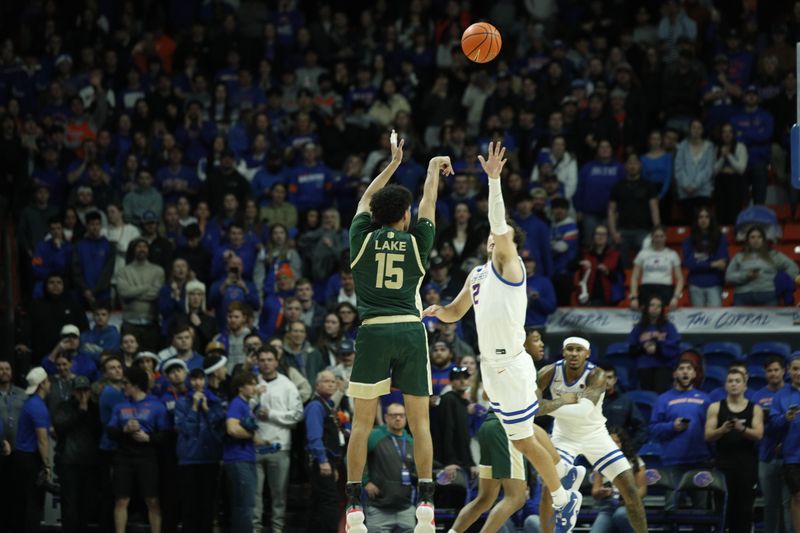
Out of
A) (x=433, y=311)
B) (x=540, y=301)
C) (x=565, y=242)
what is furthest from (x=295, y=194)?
(x=433, y=311)

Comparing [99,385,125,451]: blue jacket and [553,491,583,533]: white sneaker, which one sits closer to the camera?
[553,491,583,533]: white sneaker

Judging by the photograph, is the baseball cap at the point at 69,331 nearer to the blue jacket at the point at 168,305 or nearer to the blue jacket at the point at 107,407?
the blue jacket at the point at 168,305

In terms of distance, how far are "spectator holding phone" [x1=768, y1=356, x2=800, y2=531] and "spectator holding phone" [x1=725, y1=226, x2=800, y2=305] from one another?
3447mm

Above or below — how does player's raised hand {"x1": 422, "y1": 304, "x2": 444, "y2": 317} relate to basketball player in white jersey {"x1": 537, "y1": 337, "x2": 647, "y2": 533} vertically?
above

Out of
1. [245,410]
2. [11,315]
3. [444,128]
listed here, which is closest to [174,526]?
[245,410]

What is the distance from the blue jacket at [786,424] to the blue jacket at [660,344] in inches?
88.2

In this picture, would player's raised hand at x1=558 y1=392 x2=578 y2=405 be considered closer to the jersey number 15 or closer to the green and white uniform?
the green and white uniform

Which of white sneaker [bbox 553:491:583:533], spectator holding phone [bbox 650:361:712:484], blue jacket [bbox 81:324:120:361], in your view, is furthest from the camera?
blue jacket [bbox 81:324:120:361]

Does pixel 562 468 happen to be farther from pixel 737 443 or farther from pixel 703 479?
pixel 737 443

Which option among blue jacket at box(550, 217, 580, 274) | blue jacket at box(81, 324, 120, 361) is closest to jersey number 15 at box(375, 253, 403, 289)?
blue jacket at box(81, 324, 120, 361)

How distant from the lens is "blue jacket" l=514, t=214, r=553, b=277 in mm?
19438

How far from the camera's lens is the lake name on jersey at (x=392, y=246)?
11.2 metres

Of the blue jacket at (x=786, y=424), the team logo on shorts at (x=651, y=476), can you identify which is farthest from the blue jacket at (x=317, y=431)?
the blue jacket at (x=786, y=424)

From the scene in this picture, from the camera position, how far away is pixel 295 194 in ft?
71.1
